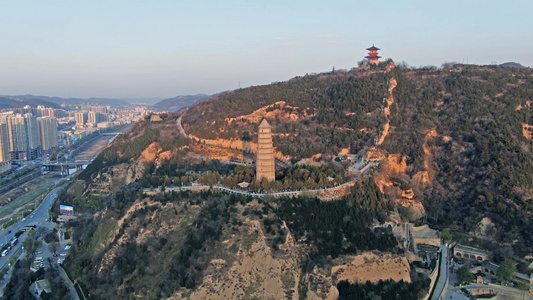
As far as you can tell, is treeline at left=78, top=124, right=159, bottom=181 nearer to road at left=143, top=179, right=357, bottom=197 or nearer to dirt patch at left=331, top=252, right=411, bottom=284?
road at left=143, top=179, right=357, bottom=197

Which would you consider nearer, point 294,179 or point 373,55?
point 294,179

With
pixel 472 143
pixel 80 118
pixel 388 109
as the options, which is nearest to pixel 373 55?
pixel 388 109

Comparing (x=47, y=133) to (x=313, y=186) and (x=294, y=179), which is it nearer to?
(x=294, y=179)

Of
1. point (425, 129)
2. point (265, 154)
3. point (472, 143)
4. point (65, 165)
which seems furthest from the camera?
point (65, 165)

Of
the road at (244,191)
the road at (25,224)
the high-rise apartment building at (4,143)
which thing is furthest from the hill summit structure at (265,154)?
the high-rise apartment building at (4,143)

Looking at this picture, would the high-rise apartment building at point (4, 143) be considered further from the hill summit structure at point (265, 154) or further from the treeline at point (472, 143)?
the treeline at point (472, 143)
